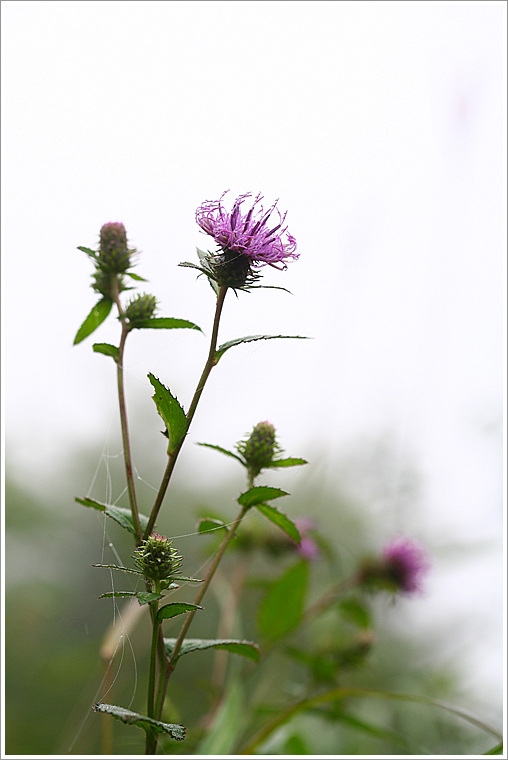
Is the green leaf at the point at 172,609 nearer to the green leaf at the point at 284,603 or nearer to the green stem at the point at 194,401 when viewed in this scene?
the green stem at the point at 194,401

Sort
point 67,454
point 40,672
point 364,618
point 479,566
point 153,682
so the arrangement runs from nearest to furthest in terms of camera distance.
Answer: point 153,682 < point 364,618 < point 40,672 < point 67,454 < point 479,566

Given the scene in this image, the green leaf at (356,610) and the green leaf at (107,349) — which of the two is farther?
the green leaf at (356,610)

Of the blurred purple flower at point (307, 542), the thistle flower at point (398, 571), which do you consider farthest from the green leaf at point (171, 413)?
the thistle flower at point (398, 571)

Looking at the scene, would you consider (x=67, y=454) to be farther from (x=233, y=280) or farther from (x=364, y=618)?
(x=233, y=280)

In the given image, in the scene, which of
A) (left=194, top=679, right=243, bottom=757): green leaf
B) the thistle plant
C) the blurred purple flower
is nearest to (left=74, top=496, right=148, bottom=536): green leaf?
the thistle plant

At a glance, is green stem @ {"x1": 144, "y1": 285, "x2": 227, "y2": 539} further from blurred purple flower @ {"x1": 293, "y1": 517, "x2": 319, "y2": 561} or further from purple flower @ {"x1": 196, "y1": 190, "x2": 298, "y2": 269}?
blurred purple flower @ {"x1": 293, "y1": 517, "x2": 319, "y2": 561}

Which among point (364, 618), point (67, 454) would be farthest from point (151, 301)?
point (67, 454)

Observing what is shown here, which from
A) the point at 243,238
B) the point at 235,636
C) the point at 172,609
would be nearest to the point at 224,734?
the point at 235,636
